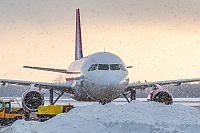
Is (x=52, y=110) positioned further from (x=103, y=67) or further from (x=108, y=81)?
(x=103, y=67)

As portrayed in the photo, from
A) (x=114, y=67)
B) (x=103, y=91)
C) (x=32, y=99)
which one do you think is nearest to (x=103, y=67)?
(x=114, y=67)

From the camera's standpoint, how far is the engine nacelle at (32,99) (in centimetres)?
2609

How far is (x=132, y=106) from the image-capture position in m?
16.8

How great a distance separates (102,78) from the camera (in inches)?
923

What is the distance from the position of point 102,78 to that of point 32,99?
17.3ft

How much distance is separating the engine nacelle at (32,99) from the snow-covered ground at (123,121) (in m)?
9.65

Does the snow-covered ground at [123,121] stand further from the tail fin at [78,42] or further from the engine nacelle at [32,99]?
the tail fin at [78,42]

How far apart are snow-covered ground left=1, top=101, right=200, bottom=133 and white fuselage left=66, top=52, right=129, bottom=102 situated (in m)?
6.24

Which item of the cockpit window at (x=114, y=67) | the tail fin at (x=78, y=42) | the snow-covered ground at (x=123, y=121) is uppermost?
the tail fin at (x=78, y=42)

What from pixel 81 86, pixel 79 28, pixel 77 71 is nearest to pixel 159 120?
pixel 81 86

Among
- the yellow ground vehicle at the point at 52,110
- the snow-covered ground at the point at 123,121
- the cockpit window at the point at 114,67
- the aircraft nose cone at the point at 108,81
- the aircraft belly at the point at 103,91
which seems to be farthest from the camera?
the cockpit window at the point at 114,67

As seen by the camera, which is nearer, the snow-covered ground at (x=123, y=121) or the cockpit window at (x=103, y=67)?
the snow-covered ground at (x=123, y=121)

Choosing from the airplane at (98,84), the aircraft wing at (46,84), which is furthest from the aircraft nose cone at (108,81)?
the aircraft wing at (46,84)

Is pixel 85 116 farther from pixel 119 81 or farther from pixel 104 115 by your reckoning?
pixel 119 81
